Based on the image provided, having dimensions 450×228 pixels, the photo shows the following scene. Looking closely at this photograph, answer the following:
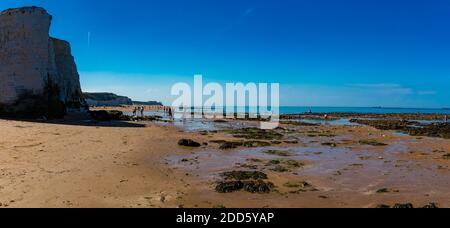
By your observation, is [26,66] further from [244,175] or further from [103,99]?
[103,99]

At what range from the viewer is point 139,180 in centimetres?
1059

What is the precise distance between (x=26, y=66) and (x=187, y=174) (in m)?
23.8

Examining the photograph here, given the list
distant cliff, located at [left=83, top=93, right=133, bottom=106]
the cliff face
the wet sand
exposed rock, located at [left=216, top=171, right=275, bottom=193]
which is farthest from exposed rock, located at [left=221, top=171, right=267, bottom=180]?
distant cliff, located at [left=83, top=93, right=133, bottom=106]

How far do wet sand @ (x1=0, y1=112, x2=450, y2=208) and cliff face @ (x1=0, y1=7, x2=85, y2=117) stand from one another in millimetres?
12285

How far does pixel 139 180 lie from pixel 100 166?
2.11m

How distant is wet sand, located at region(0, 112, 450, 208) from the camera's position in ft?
28.5

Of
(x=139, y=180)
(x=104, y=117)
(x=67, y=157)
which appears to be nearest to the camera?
(x=139, y=180)

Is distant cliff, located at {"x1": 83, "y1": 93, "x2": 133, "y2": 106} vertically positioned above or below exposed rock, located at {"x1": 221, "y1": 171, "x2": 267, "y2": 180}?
above

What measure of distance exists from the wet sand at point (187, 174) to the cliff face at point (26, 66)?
1229cm

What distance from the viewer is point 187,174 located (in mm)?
11812

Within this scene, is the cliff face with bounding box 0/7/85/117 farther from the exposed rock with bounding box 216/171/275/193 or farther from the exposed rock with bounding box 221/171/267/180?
the exposed rock with bounding box 216/171/275/193
